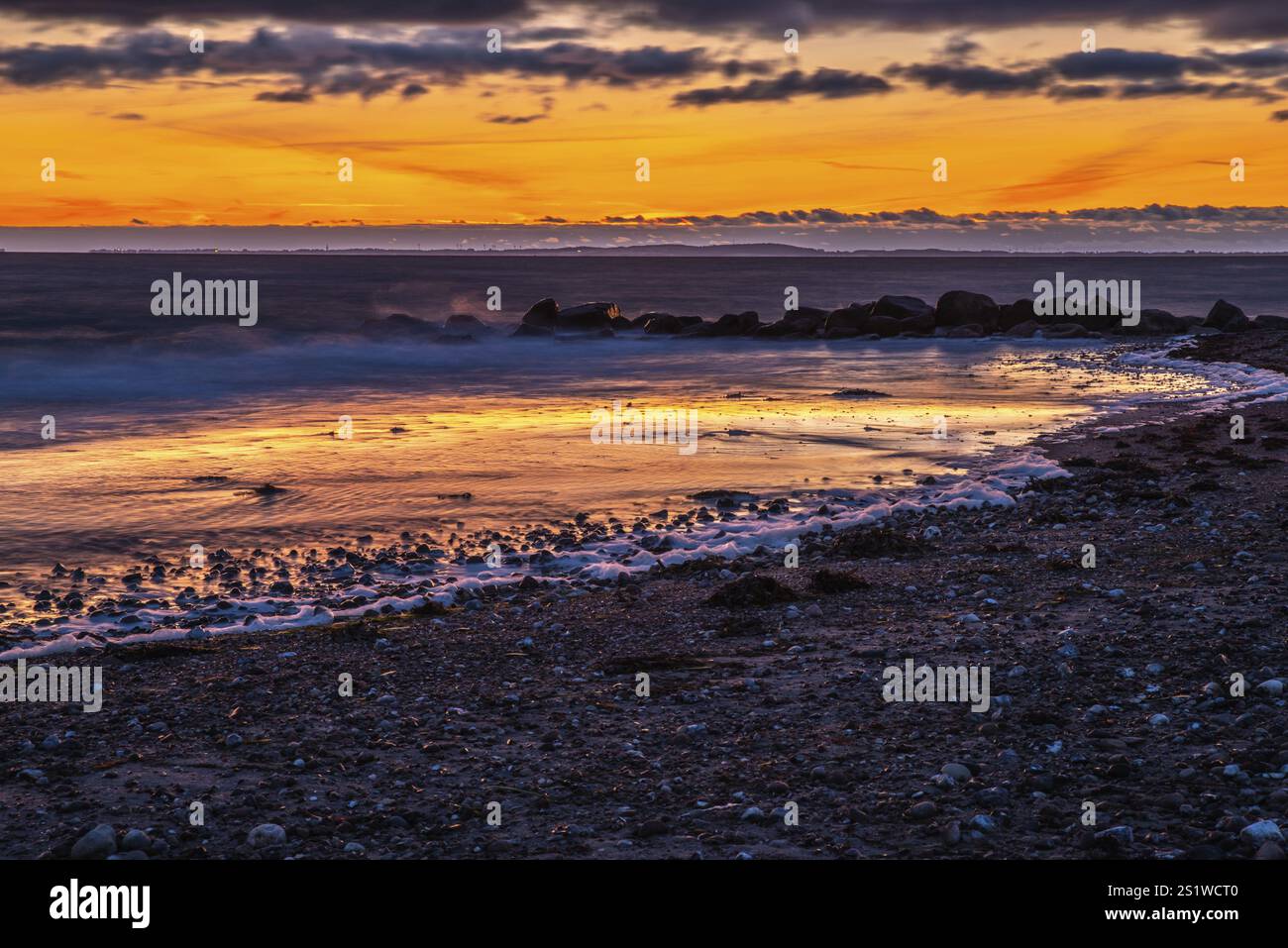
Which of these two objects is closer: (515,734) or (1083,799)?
(1083,799)

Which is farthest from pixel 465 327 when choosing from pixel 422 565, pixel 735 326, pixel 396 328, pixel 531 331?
pixel 422 565

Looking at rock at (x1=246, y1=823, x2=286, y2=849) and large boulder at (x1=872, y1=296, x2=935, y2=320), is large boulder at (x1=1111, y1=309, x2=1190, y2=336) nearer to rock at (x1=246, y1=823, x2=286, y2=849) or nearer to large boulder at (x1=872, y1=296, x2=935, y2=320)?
large boulder at (x1=872, y1=296, x2=935, y2=320)

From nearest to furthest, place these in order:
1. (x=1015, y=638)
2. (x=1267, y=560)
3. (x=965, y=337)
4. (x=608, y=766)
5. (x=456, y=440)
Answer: (x=608, y=766) → (x=1015, y=638) → (x=1267, y=560) → (x=456, y=440) → (x=965, y=337)

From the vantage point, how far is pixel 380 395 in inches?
1294

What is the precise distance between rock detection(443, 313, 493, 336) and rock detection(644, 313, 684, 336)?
7.95 meters

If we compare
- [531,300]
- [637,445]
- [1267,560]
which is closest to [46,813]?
[1267,560]

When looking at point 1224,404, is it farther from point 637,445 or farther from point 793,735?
point 793,735

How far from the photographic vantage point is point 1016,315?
5384 cm

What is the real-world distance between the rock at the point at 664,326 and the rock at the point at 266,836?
52.0 m

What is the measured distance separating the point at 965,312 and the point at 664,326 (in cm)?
1455

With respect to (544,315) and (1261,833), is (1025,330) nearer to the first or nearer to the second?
(544,315)

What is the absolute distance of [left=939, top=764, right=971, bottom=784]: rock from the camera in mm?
6039

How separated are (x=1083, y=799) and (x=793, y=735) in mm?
1753

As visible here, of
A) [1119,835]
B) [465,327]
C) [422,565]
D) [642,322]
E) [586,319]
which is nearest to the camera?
[1119,835]
